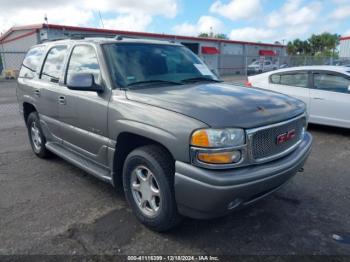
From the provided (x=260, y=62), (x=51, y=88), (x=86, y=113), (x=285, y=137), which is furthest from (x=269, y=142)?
(x=260, y=62)

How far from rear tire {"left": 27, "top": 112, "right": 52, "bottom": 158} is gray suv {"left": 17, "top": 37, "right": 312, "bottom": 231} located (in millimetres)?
727

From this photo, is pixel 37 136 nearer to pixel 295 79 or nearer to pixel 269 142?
pixel 269 142

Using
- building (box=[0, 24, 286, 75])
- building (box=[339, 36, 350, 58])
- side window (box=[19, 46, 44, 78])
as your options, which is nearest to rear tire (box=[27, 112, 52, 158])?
side window (box=[19, 46, 44, 78])

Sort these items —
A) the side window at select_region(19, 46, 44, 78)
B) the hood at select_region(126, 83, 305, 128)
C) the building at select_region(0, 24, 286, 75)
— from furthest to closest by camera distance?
the building at select_region(0, 24, 286, 75)
the side window at select_region(19, 46, 44, 78)
the hood at select_region(126, 83, 305, 128)

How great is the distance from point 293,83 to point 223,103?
5.30 m

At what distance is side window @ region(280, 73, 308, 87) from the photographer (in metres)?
7.38

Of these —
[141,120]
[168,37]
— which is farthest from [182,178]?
[168,37]

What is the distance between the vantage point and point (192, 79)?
396 centimetres

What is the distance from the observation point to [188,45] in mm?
38062

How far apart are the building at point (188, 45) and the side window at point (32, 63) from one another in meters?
12.9

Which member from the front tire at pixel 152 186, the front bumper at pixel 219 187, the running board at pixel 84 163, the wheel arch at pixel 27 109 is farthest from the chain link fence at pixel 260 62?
the front bumper at pixel 219 187

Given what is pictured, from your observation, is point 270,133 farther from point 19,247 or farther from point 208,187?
point 19,247

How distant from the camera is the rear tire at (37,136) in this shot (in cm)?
523

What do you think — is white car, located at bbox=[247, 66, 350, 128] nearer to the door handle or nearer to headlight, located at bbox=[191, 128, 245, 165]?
headlight, located at bbox=[191, 128, 245, 165]
